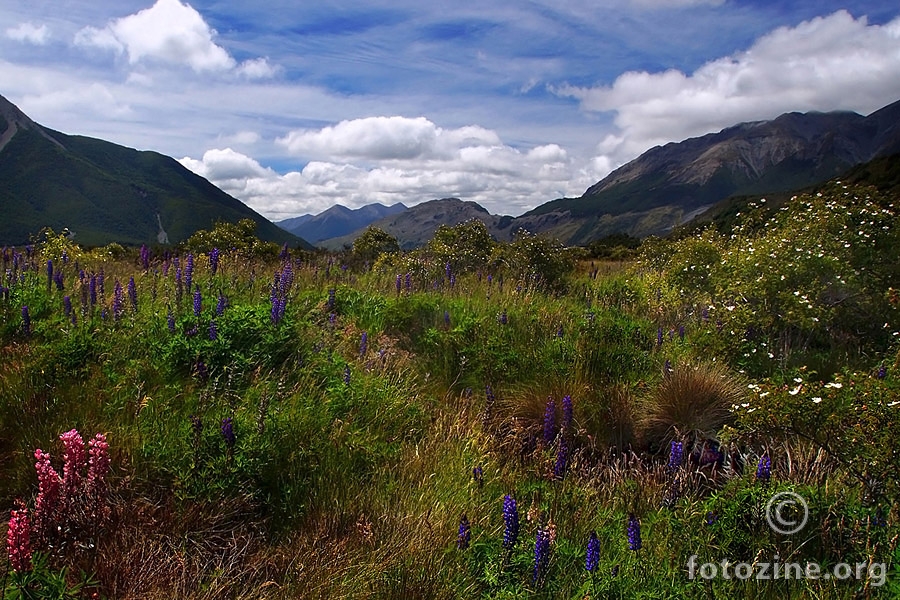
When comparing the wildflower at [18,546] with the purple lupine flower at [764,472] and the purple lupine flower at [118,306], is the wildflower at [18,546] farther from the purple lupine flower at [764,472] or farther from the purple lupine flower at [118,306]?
the purple lupine flower at [764,472]

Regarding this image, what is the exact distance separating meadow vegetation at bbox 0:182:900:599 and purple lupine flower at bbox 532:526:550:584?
13mm

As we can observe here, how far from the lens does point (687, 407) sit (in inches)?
203

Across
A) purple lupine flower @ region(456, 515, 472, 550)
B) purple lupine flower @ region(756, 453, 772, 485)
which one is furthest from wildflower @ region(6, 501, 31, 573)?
purple lupine flower @ region(756, 453, 772, 485)

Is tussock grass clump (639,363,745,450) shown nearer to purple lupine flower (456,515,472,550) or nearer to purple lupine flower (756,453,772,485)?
purple lupine flower (756,453,772,485)

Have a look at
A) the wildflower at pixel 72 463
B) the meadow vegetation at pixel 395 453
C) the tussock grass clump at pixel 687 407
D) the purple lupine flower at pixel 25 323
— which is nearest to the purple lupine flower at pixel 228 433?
the meadow vegetation at pixel 395 453

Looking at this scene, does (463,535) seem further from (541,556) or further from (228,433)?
Result: (228,433)

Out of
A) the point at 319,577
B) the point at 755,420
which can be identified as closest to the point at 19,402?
the point at 319,577

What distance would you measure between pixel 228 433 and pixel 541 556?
169 centimetres

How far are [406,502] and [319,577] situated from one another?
29.0 inches

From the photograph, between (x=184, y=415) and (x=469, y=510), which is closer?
(x=469, y=510)

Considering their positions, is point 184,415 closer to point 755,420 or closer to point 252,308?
point 252,308

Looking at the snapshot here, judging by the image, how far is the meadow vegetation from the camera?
2422 millimetres

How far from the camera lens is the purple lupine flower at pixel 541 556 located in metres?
2.39

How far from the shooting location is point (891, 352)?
717 cm
